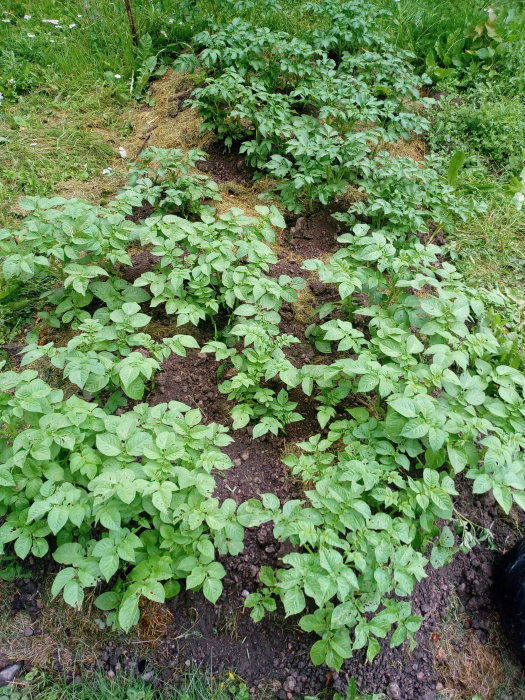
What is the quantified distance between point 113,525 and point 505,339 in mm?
2151

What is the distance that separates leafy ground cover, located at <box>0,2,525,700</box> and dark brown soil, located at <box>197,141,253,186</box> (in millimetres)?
74

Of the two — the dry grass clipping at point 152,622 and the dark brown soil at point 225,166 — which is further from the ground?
the dark brown soil at point 225,166

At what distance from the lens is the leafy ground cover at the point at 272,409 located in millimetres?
1965

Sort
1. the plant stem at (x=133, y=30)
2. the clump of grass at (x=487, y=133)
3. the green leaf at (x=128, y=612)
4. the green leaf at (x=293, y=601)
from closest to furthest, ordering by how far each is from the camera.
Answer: the green leaf at (x=293, y=601), the green leaf at (x=128, y=612), the clump of grass at (x=487, y=133), the plant stem at (x=133, y=30)

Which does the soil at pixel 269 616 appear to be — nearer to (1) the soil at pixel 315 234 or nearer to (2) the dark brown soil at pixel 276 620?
(2) the dark brown soil at pixel 276 620

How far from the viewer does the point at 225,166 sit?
3938mm

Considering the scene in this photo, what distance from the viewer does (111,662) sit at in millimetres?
2154

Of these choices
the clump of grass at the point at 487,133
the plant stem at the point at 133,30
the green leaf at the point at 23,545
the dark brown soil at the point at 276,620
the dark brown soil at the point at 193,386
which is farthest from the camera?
the plant stem at the point at 133,30

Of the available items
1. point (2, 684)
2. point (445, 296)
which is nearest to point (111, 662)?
point (2, 684)

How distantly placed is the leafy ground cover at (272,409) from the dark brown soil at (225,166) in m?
0.07

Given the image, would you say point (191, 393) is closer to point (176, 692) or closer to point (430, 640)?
point (176, 692)

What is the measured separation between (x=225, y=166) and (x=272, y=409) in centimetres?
213

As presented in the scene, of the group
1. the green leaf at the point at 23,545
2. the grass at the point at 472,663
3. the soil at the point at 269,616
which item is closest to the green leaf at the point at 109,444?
the green leaf at the point at 23,545

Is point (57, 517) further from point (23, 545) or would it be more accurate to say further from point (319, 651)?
point (319, 651)
